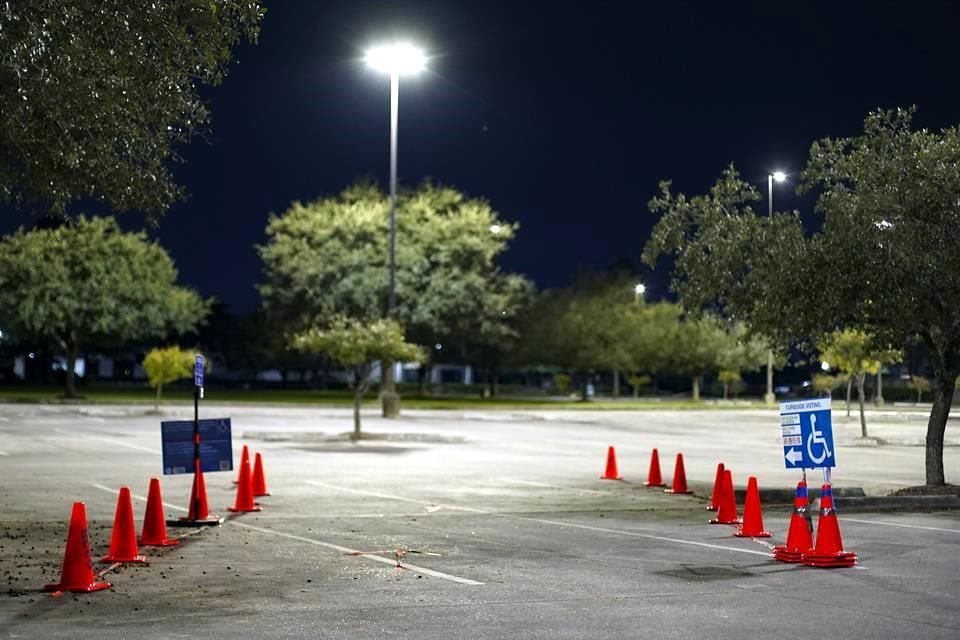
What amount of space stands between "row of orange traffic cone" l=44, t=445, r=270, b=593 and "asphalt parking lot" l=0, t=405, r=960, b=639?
0.25 meters

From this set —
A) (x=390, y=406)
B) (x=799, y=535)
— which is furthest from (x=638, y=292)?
(x=799, y=535)

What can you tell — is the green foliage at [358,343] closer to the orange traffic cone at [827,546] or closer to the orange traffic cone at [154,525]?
the orange traffic cone at [154,525]

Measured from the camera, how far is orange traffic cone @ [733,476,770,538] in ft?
48.0

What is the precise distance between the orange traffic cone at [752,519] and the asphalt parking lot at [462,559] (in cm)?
20

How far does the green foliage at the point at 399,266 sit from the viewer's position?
5969 centimetres

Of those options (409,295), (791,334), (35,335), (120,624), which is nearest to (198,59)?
(120,624)

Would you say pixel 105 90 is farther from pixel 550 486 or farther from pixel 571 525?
pixel 550 486

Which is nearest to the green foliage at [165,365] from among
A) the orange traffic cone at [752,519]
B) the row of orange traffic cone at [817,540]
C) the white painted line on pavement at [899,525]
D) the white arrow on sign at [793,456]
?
the white painted line on pavement at [899,525]

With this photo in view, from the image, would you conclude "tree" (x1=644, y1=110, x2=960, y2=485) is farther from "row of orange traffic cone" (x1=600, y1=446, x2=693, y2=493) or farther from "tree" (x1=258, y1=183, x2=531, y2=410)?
"tree" (x1=258, y1=183, x2=531, y2=410)

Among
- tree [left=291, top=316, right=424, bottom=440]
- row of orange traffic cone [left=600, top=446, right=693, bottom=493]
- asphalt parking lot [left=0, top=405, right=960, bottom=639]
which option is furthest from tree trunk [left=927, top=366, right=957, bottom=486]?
tree [left=291, top=316, right=424, bottom=440]

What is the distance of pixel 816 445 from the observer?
13250 millimetres

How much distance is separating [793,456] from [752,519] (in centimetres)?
139

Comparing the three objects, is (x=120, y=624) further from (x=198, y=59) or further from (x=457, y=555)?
(x=198, y=59)

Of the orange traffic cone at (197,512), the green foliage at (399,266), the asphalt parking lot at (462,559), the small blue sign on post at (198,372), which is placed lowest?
the asphalt parking lot at (462,559)
